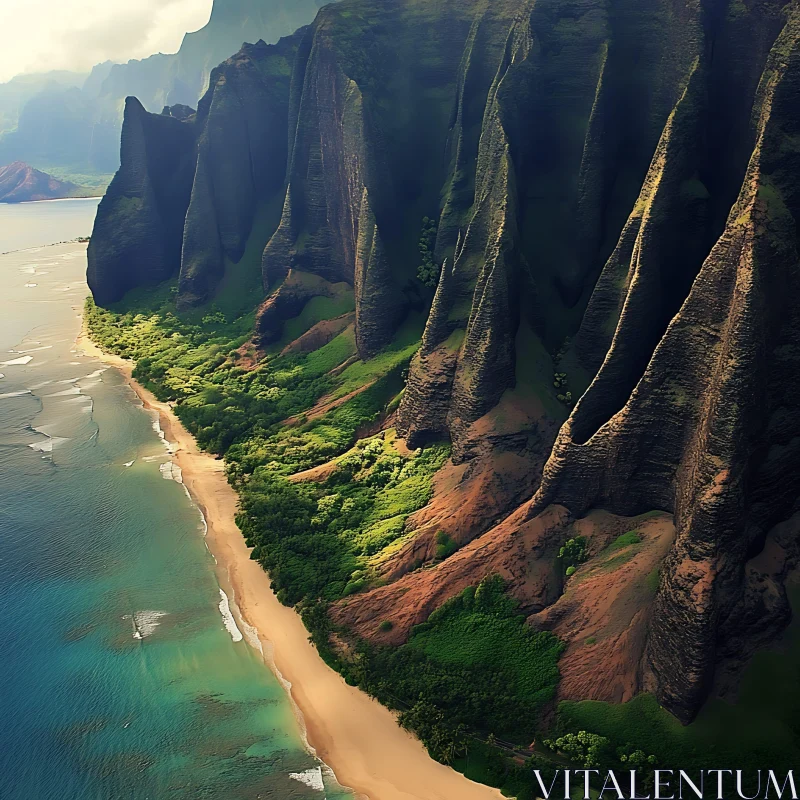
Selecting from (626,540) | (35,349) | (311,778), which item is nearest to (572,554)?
(626,540)

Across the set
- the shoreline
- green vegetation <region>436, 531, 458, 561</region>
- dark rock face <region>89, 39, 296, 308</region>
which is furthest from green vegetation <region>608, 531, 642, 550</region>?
dark rock face <region>89, 39, 296, 308</region>

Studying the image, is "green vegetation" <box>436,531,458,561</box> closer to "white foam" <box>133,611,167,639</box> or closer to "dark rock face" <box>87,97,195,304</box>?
"white foam" <box>133,611,167,639</box>

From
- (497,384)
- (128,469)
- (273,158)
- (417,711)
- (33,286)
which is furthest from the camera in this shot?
(33,286)

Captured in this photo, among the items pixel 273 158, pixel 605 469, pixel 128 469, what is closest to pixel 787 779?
pixel 605 469

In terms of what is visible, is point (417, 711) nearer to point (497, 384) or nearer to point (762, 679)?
point (762, 679)

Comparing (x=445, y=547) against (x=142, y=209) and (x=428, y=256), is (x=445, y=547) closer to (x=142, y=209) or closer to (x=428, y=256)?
(x=428, y=256)

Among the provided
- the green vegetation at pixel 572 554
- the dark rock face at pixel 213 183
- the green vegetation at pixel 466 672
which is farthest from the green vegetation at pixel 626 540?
the dark rock face at pixel 213 183
